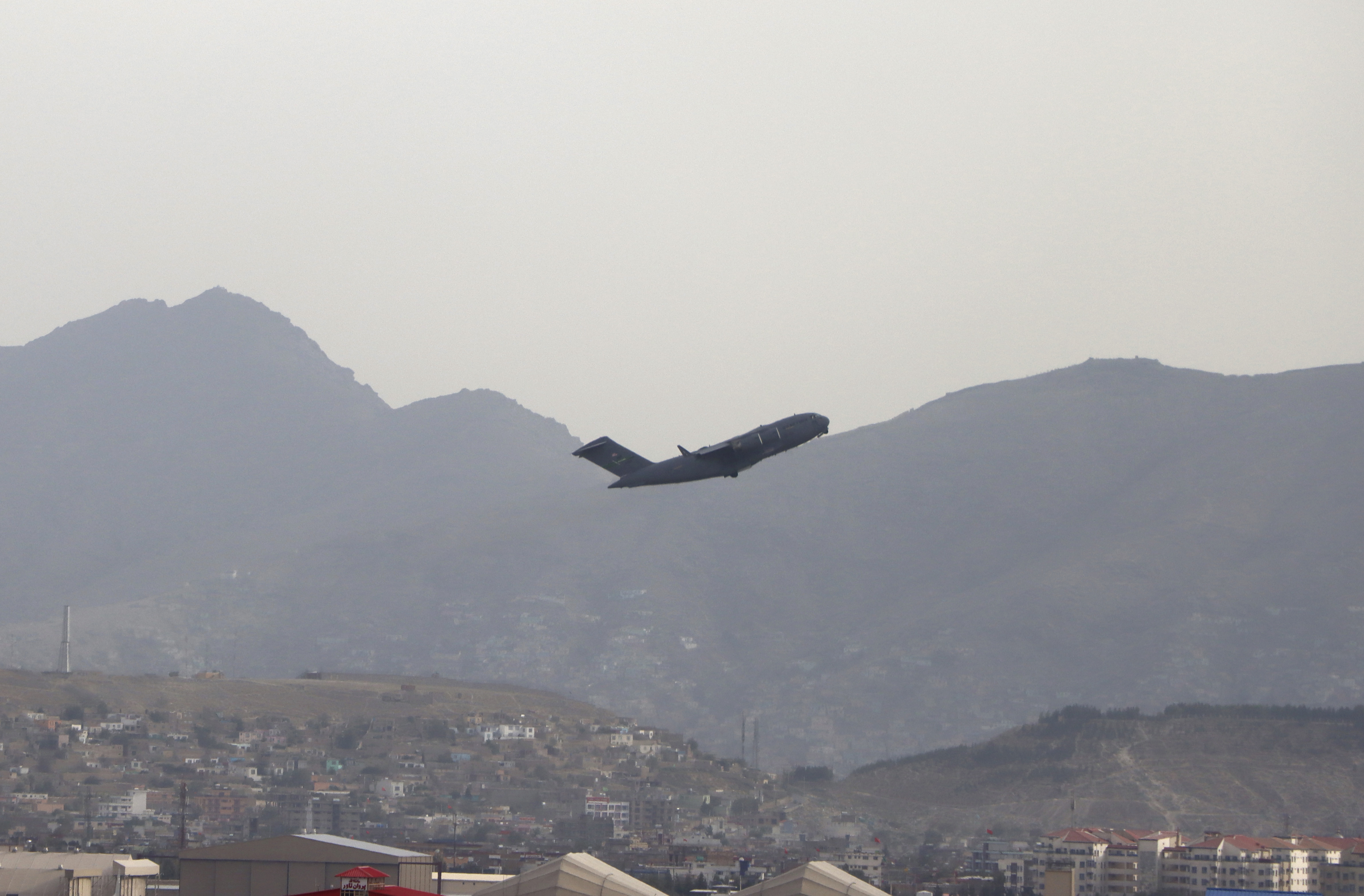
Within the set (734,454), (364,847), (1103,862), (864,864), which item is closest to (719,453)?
(734,454)

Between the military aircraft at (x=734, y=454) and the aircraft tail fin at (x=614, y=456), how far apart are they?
2583 millimetres

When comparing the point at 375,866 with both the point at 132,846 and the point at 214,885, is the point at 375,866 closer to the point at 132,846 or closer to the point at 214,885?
the point at 214,885

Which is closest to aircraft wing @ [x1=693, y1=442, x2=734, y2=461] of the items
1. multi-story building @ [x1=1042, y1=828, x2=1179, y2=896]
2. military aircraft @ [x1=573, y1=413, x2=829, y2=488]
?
military aircraft @ [x1=573, y1=413, x2=829, y2=488]

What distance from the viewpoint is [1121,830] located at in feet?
593

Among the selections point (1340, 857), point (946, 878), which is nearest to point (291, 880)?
point (946, 878)

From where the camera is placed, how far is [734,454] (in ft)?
311

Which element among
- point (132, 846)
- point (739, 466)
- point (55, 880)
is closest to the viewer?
point (55, 880)

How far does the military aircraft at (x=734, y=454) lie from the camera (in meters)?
94.5

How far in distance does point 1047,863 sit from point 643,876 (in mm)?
35278

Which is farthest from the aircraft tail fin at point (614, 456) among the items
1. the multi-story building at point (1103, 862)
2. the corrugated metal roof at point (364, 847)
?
the multi-story building at point (1103, 862)

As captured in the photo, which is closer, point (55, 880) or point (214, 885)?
point (214, 885)

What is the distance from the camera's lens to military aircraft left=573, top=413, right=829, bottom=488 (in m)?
94.5

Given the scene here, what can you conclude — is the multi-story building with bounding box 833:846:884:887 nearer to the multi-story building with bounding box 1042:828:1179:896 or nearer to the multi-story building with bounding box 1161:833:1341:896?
the multi-story building with bounding box 1042:828:1179:896

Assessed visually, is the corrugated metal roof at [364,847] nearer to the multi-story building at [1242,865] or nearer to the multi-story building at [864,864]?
the multi-story building at [864,864]
